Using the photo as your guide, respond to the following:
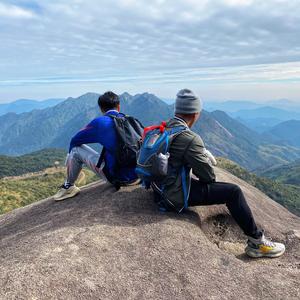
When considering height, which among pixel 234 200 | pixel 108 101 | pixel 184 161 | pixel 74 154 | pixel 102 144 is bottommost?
pixel 234 200

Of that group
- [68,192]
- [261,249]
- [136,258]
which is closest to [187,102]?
[136,258]

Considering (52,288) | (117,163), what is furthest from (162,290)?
(117,163)

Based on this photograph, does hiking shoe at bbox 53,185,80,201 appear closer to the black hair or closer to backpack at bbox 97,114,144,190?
backpack at bbox 97,114,144,190

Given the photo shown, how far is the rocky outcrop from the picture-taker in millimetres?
8531

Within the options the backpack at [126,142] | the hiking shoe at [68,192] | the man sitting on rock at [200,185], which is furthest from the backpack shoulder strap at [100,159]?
the man sitting on rock at [200,185]

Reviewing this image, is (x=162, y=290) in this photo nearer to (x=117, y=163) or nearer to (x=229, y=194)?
(x=229, y=194)

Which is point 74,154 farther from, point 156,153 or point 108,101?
point 156,153

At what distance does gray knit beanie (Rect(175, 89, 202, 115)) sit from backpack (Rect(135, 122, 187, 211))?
0.58m

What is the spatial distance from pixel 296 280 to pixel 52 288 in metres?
6.30

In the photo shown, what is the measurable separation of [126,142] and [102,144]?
887 millimetres

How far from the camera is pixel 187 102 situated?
10.9 metres

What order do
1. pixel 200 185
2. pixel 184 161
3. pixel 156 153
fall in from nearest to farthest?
pixel 156 153
pixel 184 161
pixel 200 185

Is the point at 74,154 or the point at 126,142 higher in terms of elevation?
the point at 126,142

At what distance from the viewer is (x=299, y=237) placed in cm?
1345
